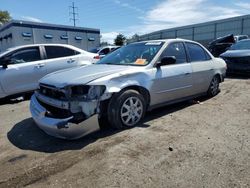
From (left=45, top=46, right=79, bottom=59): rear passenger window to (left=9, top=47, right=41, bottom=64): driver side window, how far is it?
0.32m

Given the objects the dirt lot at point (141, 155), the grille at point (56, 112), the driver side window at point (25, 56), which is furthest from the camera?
the driver side window at point (25, 56)

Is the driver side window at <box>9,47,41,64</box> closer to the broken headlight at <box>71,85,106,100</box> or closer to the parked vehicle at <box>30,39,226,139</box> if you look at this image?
the parked vehicle at <box>30,39,226,139</box>

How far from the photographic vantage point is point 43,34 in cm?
3625

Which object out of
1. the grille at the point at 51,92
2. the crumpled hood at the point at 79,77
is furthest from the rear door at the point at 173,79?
the grille at the point at 51,92

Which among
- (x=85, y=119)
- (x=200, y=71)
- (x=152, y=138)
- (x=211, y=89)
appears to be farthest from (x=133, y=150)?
(x=211, y=89)

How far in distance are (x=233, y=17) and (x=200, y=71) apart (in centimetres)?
3151

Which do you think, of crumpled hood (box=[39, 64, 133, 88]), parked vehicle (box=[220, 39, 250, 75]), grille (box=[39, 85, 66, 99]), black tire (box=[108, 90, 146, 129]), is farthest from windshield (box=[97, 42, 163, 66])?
parked vehicle (box=[220, 39, 250, 75])

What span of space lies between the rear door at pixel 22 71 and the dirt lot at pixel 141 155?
6.48 feet

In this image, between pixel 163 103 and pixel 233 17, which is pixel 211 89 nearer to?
pixel 163 103

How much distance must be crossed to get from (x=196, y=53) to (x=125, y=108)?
267cm

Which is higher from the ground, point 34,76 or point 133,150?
point 34,76

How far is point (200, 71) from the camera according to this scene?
5.92 metres

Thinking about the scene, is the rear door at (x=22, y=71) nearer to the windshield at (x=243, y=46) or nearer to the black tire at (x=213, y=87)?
the black tire at (x=213, y=87)

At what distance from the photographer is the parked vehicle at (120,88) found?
3824mm
